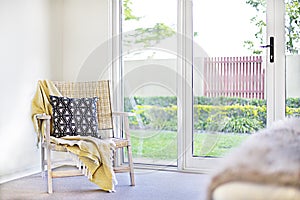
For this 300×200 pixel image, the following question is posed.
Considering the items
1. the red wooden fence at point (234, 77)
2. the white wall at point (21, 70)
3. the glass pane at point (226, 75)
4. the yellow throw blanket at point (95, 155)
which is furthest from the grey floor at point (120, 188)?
the red wooden fence at point (234, 77)

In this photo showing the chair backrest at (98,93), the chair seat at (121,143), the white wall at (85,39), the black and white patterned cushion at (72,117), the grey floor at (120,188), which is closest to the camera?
the grey floor at (120,188)

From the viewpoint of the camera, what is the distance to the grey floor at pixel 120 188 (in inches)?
118

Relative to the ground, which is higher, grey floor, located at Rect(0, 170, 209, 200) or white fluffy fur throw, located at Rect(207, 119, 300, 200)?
white fluffy fur throw, located at Rect(207, 119, 300, 200)

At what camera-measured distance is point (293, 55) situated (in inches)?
137

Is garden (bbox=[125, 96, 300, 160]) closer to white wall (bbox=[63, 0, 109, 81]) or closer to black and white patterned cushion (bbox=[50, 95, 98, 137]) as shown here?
white wall (bbox=[63, 0, 109, 81])

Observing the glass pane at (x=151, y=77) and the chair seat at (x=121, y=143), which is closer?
the chair seat at (x=121, y=143)

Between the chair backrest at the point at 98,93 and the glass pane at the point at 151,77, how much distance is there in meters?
0.40

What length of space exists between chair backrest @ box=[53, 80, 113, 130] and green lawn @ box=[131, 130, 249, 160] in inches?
18.6

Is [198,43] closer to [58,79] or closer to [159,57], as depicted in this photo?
[159,57]

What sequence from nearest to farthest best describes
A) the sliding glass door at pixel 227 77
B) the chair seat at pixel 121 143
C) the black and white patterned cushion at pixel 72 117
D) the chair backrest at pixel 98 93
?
the chair seat at pixel 121 143 < the black and white patterned cushion at pixel 72 117 < the sliding glass door at pixel 227 77 < the chair backrest at pixel 98 93

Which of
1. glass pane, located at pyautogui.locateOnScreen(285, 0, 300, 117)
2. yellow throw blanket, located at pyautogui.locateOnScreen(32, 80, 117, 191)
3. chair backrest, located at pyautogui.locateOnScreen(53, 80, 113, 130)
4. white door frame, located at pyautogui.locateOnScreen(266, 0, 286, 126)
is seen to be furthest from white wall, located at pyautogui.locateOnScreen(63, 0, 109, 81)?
glass pane, located at pyautogui.locateOnScreen(285, 0, 300, 117)

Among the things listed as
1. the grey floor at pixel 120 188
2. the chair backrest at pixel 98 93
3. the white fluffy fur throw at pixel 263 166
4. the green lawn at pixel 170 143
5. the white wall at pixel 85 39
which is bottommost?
the grey floor at pixel 120 188

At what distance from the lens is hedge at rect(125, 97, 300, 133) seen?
3.64 meters

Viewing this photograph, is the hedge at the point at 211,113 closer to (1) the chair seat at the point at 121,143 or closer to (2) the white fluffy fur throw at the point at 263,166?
(1) the chair seat at the point at 121,143
